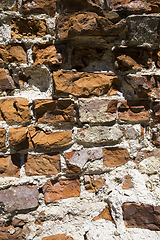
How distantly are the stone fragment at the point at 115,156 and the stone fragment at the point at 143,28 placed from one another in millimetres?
444

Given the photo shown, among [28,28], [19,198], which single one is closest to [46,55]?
[28,28]

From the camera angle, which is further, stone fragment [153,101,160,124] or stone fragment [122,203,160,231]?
stone fragment [153,101,160,124]

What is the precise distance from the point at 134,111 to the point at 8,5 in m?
0.65

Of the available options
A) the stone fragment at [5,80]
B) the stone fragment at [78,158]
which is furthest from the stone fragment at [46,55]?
the stone fragment at [78,158]

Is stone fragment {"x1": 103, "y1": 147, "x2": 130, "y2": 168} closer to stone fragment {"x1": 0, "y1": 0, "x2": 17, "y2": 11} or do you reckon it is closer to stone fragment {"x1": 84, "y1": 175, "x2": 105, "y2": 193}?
stone fragment {"x1": 84, "y1": 175, "x2": 105, "y2": 193}

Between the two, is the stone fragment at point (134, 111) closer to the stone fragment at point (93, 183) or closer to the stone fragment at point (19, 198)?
the stone fragment at point (93, 183)

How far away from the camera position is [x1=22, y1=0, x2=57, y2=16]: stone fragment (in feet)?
2.43

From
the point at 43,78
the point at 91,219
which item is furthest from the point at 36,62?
the point at 91,219

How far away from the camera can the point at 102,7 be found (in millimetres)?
754

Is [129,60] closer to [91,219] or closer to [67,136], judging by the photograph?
[67,136]

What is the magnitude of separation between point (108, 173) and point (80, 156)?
0.45 ft

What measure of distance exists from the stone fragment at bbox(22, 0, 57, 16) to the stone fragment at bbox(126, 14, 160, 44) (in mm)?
298

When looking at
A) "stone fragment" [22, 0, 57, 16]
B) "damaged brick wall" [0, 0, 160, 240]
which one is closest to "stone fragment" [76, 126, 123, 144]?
"damaged brick wall" [0, 0, 160, 240]

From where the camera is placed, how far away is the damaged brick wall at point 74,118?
73 cm
